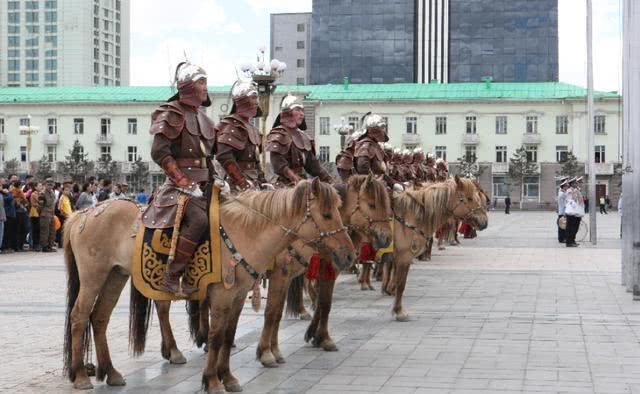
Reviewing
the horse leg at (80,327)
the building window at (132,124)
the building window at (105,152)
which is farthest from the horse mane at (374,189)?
the building window at (105,152)

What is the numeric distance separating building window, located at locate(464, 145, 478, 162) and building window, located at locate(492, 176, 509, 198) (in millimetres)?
3257

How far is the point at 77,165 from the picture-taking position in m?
98.6

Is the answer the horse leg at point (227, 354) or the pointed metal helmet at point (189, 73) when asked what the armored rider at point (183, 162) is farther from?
the horse leg at point (227, 354)

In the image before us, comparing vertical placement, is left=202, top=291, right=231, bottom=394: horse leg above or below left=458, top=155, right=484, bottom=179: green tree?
below

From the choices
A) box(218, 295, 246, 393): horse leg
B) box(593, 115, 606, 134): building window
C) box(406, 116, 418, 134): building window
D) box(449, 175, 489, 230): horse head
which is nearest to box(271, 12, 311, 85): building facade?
box(406, 116, 418, 134): building window

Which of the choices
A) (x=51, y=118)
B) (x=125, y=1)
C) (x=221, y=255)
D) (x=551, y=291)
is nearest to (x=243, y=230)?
(x=221, y=255)

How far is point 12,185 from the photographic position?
95.3 ft

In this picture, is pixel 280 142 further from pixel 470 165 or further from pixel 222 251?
pixel 470 165

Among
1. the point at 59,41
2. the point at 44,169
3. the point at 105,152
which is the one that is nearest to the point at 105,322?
the point at 44,169

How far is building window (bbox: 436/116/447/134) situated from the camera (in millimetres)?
99000

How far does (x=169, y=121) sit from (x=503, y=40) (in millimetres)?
118061

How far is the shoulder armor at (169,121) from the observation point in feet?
30.0

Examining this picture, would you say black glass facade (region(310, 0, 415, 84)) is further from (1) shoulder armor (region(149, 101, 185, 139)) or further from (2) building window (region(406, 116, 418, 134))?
(1) shoulder armor (region(149, 101, 185, 139))

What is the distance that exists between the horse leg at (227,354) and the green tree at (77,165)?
91.1m
